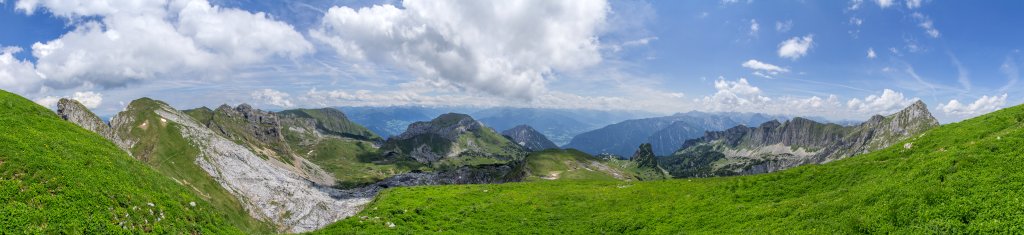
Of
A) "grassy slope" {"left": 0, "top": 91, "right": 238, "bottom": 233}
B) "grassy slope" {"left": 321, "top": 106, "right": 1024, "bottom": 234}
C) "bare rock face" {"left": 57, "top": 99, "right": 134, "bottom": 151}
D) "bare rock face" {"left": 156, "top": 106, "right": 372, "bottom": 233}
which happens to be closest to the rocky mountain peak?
"bare rock face" {"left": 57, "top": 99, "right": 134, "bottom": 151}

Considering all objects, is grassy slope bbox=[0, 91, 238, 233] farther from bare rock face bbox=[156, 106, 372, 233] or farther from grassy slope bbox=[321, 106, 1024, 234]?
bare rock face bbox=[156, 106, 372, 233]

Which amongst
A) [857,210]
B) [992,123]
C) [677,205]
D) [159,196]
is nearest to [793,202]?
[857,210]

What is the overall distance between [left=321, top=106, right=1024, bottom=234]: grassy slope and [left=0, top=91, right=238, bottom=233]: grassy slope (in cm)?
1014

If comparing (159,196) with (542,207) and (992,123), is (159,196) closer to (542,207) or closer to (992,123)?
(542,207)

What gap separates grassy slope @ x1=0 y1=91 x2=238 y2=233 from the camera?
71.5ft

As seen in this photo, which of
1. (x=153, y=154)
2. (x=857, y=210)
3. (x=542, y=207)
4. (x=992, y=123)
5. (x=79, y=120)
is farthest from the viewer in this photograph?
(x=153, y=154)

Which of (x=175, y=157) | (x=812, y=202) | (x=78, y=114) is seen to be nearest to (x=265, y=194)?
(x=175, y=157)

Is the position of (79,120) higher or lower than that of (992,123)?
lower

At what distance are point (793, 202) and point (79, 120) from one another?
20511 cm

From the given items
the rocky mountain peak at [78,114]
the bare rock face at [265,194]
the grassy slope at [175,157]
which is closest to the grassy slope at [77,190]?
the grassy slope at [175,157]

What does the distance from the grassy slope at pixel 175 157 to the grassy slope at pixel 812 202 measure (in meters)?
110

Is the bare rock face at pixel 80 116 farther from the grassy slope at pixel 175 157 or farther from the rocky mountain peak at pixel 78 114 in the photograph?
the grassy slope at pixel 175 157

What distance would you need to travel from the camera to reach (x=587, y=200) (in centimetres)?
4862

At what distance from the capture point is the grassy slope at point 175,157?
138m
